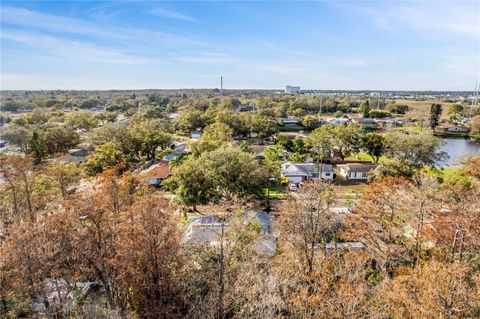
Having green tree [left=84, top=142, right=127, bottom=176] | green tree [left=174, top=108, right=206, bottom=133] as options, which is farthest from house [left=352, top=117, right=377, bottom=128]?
green tree [left=84, top=142, right=127, bottom=176]

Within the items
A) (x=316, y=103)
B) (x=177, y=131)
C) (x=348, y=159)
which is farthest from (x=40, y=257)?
(x=316, y=103)

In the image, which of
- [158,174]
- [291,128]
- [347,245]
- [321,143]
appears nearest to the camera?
[347,245]

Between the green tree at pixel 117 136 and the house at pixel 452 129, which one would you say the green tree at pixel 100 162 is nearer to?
the green tree at pixel 117 136

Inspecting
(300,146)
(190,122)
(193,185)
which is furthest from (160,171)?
(190,122)

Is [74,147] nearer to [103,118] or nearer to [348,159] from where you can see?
[103,118]

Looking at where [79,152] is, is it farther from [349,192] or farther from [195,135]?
[349,192]

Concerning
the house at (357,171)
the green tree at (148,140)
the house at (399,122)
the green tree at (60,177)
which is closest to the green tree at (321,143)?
the house at (357,171)

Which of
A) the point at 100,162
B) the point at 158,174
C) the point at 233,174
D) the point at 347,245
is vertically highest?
the point at 100,162

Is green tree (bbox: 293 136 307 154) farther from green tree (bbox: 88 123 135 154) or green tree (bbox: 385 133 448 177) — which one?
green tree (bbox: 88 123 135 154)
